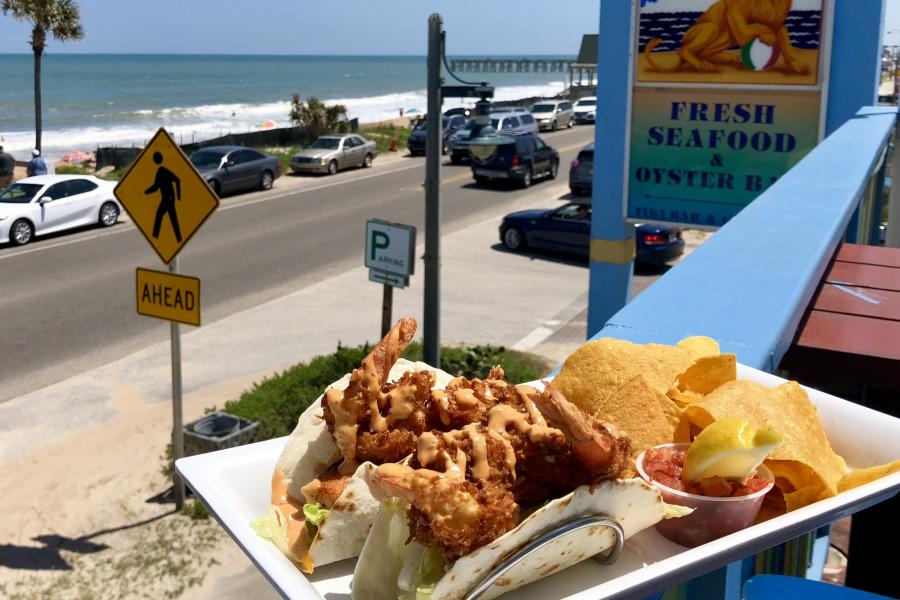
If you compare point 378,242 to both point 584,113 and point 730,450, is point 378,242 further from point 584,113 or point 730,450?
point 584,113

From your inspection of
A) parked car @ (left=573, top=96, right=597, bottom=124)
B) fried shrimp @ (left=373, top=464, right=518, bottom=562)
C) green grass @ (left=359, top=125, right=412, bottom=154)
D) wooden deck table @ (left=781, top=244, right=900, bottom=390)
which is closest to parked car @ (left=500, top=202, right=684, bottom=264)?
wooden deck table @ (left=781, top=244, right=900, bottom=390)

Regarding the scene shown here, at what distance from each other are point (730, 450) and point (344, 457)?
0.58 metres

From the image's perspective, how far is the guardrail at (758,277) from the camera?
2.27 m

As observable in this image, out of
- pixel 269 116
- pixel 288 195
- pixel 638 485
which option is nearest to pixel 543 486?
pixel 638 485

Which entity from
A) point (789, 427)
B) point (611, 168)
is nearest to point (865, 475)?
point (789, 427)

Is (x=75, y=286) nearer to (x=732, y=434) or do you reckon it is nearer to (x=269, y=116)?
(x=732, y=434)

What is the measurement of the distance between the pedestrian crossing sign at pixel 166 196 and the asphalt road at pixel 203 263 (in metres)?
4.25

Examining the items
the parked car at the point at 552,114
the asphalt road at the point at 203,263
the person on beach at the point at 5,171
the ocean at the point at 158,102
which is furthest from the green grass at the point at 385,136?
the person on beach at the point at 5,171

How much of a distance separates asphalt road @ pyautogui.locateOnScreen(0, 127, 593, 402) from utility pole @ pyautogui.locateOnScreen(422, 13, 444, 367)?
4.77 meters

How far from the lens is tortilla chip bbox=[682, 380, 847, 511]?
1434 mm

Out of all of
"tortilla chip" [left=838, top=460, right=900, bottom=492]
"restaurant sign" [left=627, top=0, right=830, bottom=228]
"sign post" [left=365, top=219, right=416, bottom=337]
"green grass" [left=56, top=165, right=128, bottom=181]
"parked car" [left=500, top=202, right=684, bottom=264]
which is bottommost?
"parked car" [left=500, top=202, right=684, bottom=264]

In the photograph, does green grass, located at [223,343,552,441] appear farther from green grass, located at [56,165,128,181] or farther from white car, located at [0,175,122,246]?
green grass, located at [56,165,128,181]

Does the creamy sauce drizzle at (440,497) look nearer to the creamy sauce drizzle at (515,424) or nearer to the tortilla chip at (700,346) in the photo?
the creamy sauce drizzle at (515,424)

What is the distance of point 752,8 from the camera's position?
25.4ft
